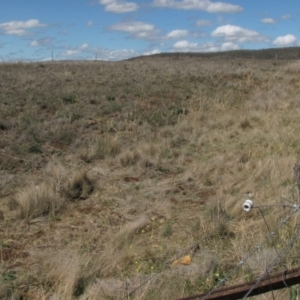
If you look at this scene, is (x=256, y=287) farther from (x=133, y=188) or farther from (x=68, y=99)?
(x=68, y=99)

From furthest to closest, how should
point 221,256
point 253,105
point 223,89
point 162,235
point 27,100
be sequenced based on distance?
point 223,89
point 253,105
point 27,100
point 162,235
point 221,256

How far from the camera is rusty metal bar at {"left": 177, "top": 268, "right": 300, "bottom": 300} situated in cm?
280

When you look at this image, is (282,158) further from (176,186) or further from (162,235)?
(162,235)

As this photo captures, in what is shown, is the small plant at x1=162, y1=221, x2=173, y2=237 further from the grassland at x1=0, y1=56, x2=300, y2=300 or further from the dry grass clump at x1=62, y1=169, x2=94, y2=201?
the dry grass clump at x1=62, y1=169, x2=94, y2=201

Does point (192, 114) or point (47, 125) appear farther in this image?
point (192, 114)

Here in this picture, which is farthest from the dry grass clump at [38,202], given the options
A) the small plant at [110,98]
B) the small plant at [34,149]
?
the small plant at [110,98]

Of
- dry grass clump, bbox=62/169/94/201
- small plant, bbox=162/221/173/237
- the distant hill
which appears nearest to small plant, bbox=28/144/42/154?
dry grass clump, bbox=62/169/94/201

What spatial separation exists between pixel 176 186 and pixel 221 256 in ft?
10.1

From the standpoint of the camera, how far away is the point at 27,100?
13.6 metres

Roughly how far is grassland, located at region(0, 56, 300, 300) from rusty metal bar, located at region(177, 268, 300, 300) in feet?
4.60

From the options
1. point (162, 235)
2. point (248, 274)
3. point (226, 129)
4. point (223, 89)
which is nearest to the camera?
point (248, 274)

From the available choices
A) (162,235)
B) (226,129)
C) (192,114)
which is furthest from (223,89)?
(162,235)

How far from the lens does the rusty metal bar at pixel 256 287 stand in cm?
280

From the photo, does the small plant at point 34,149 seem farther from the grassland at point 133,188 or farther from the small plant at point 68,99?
the small plant at point 68,99
